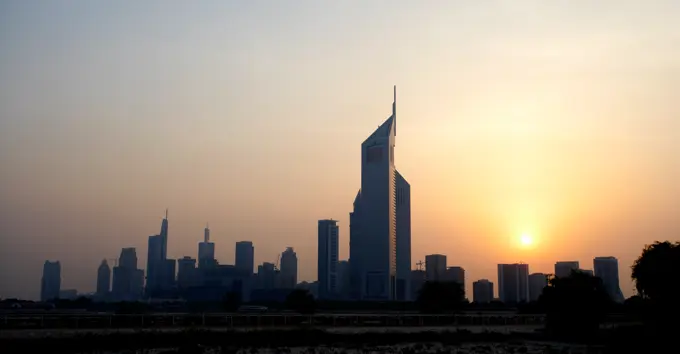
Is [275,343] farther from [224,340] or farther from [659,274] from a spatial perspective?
[659,274]

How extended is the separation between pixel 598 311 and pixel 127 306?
72.6 meters

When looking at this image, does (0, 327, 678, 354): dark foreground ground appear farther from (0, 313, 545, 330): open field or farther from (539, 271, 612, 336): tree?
(0, 313, 545, 330): open field

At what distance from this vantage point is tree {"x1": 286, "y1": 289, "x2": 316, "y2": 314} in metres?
90.8

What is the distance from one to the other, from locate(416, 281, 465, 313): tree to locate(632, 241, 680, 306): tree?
140ft

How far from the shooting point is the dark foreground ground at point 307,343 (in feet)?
119

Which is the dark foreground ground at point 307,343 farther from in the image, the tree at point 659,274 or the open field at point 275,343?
the tree at point 659,274

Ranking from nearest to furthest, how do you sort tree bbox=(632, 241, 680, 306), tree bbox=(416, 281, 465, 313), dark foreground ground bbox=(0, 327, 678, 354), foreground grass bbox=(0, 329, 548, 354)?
dark foreground ground bbox=(0, 327, 678, 354) → foreground grass bbox=(0, 329, 548, 354) → tree bbox=(632, 241, 680, 306) → tree bbox=(416, 281, 465, 313)

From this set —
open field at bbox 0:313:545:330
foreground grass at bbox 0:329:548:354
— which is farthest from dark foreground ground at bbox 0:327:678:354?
open field at bbox 0:313:545:330

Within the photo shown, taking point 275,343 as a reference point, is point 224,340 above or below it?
above

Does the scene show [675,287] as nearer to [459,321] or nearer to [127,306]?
[459,321]

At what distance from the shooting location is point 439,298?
3477 inches

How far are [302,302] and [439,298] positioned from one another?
59.0 feet

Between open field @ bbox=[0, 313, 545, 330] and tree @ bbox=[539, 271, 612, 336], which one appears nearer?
tree @ bbox=[539, 271, 612, 336]

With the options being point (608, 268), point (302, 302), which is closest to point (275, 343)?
point (302, 302)
